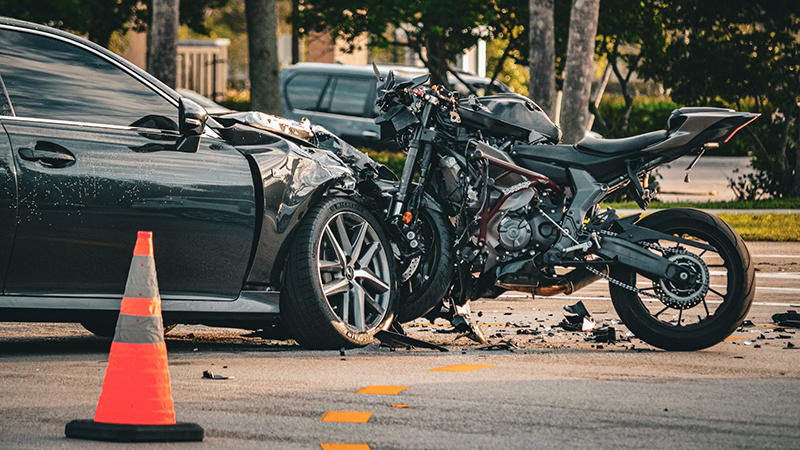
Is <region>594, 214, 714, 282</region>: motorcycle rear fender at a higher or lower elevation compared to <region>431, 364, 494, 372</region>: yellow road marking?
higher

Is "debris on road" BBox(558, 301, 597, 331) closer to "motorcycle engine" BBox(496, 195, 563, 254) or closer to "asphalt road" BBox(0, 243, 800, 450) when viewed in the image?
"asphalt road" BBox(0, 243, 800, 450)

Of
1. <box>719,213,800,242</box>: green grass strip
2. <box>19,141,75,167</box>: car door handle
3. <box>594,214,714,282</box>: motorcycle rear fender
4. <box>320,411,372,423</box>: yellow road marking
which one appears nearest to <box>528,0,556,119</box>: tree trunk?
<box>719,213,800,242</box>: green grass strip

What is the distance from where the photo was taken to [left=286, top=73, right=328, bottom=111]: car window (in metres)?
22.2

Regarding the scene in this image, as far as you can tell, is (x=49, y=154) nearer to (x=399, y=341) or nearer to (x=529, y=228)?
(x=399, y=341)

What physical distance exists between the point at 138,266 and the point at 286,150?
2.18 meters

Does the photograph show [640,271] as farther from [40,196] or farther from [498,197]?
[40,196]

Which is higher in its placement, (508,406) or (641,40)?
(641,40)

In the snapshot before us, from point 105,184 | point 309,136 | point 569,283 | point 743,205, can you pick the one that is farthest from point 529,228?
point 743,205

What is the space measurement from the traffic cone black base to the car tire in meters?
2.10

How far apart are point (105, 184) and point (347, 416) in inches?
75.9

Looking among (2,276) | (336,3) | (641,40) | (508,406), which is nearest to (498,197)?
(508,406)

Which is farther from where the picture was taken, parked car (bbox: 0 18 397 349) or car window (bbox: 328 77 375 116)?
car window (bbox: 328 77 375 116)

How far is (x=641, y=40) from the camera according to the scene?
23031 millimetres

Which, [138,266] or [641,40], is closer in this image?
[138,266]
